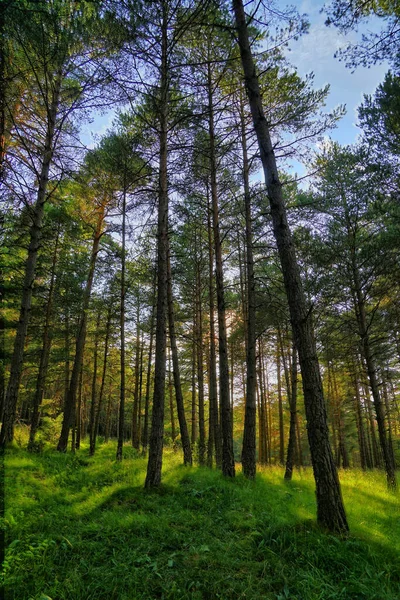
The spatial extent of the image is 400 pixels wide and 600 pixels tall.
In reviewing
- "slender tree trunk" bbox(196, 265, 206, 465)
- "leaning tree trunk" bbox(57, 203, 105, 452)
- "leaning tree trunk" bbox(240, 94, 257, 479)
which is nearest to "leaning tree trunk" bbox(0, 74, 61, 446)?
"leaning tree trunk" bbox(57, 203, 105, 452)

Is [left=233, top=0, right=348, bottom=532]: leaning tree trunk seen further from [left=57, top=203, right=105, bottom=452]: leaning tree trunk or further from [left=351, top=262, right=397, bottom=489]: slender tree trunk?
[left=57, top=203, right=105, bottom=452]: leaning tree trunk

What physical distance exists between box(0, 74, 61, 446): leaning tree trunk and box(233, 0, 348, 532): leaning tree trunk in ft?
16.9

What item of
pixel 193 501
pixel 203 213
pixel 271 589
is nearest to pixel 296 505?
pixel 193 501

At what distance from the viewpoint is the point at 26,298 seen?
26.3 feet

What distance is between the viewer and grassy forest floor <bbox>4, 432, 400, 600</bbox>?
2.77 metres

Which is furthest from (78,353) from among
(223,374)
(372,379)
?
(372,379)

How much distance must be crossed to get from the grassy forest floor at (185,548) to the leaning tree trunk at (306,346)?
16.1 inches

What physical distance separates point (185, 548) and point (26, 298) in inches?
275

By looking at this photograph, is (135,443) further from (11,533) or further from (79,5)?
(79,5)

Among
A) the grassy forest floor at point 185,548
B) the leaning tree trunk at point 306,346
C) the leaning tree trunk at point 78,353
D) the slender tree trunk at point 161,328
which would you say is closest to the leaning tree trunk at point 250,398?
the grassy forest floor at point 185,548

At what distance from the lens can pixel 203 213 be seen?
11828 mm

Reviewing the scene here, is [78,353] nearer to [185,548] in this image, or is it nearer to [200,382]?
[200,382]

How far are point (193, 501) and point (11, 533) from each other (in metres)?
2.89

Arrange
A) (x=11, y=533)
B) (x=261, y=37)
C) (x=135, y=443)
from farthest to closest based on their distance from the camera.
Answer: (x=135, y=443) < (x=261, y=37) < (x=11, y=533)
